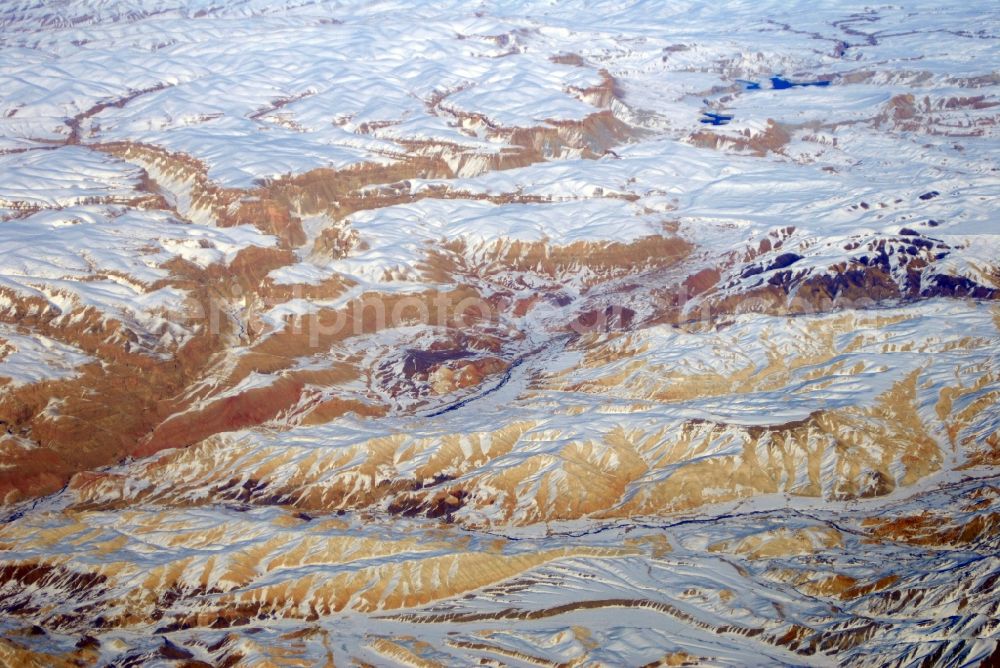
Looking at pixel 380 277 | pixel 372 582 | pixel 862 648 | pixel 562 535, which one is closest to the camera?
pixel 862 648

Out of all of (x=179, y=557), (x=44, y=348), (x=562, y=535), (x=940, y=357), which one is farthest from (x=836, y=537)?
(x=44, y=348)

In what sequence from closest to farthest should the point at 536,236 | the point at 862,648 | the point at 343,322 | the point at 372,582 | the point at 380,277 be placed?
the point at 862,648 < the point at 372,582 < the point at 343,322 < the point at 380,277 < the point at 536,236

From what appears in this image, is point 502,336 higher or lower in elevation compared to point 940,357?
lower

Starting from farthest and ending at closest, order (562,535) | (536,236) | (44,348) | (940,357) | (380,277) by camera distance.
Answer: (536,236) → (380,277) → (44,348) → (940,357) → (562,535)

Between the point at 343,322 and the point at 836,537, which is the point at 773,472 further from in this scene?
the point at 343,322

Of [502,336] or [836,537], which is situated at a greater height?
[836,537]

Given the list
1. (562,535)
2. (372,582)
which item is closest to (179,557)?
(372,582)

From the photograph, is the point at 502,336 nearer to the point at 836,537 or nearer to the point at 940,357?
the point at 940,357

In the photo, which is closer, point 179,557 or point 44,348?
point 179,557

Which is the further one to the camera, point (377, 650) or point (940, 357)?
point (940, 357)
